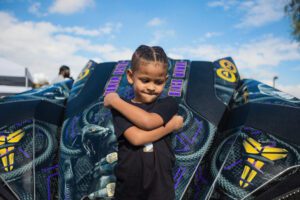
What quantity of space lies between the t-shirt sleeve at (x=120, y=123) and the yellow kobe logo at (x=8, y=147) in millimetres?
932

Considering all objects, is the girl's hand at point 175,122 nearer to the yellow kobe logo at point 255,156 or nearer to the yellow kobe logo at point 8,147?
the yellow kobe logo at point 255,156

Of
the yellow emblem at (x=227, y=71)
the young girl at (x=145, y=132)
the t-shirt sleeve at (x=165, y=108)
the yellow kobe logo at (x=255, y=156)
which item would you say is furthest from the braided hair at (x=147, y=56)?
the yellow emblem at (x=227, y=71)

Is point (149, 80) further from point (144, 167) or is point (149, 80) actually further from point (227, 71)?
point (227, 71)

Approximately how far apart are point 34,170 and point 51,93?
0.77 meters

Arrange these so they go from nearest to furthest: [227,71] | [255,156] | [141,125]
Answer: [141,125] < [255,156] < [227,71]

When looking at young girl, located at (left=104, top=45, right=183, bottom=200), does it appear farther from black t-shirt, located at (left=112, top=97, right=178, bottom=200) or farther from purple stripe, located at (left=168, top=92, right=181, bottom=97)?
purple stripe, located at (left=168, top=92, right=181, bottom=97)

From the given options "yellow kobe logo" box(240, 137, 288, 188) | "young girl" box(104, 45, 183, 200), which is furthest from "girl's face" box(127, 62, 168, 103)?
"yellow kobe logo" box(240, 137, 288, 188)

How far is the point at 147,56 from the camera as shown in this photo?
3.69ft

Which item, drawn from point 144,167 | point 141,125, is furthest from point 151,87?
point 144,167

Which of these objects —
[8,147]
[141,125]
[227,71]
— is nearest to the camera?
[141,125]

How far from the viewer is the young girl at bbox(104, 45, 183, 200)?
110 cm

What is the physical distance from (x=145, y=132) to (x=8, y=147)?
1121 mm

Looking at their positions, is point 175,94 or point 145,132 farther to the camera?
point 175,94

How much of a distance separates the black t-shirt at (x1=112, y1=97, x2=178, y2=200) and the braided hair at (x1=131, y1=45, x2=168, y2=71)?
6.1 inches
